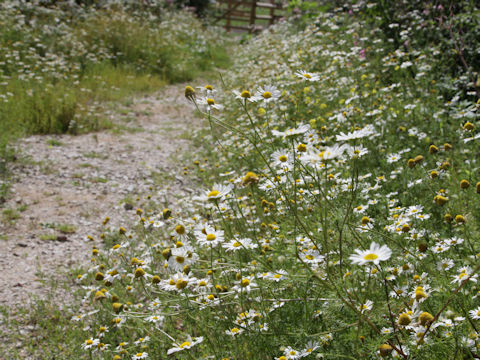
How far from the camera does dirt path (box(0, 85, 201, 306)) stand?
3.17 m

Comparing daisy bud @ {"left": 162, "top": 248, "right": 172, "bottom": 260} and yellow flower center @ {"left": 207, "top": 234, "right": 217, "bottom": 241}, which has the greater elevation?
yellow flower center @ {"left": 207, "top": 234, "right": 217, "bottom": 241}

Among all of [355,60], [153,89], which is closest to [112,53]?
[153,89]

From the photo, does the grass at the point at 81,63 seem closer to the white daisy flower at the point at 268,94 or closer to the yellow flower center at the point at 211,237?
the yellow flower center at the point at 211,237

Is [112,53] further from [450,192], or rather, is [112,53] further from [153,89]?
[450,192]

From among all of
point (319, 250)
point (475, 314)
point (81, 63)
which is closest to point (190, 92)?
point (319, 250)

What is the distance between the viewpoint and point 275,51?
7359mm

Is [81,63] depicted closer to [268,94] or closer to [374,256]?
[268,94]

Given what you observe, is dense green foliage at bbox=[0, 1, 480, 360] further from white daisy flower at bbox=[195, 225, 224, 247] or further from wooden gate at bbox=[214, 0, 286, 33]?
wooden gate at bbox=[214, 0, 286, 33]

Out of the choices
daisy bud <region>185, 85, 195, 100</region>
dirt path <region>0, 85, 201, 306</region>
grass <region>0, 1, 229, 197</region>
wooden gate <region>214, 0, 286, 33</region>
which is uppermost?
wooden gate <region>214, 0, 286, 33</region>

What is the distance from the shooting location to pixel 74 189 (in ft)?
14.4

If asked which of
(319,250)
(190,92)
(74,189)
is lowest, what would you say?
(74,189)

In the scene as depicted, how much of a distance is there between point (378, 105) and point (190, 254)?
2790 mm

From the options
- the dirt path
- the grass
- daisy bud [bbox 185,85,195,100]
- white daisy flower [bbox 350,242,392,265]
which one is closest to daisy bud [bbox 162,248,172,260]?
daisy bud [bbox 185,85,195,100]

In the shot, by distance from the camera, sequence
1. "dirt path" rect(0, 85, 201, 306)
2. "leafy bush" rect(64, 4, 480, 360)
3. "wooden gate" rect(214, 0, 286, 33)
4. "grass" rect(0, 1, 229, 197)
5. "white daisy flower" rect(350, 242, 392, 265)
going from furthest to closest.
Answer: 1. "wooden gate" rect(214, 0, 286, 33)
2. "grass" rect(0, 1, 229, 197)
3. "dirt path" rect(0, 85, 201, 306)
4. "leafy bush" rect(64, 4, 480, 360)
5. "white daisy flower" rect(350, 242, 392, 265)
